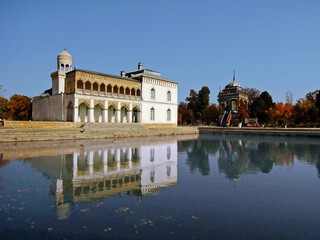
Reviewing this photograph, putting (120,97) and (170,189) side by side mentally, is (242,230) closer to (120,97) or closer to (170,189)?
(170,189)

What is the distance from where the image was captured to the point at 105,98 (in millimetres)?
31656

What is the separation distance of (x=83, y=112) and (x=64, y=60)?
24.9 feet

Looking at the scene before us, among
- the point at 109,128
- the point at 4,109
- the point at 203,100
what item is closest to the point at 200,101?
the point at 203,100

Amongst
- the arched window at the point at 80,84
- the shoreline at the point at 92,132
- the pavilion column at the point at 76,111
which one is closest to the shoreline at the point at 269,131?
the shoreline at the point at 92,132

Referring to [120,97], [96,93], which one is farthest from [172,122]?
[96,93]

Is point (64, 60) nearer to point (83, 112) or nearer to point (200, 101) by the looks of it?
point (83, 112)

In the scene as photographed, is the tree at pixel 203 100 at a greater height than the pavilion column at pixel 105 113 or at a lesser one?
greater

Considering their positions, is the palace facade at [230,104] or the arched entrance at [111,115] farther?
the palace facade at [230,104]

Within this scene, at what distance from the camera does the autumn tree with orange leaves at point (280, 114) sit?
42.8 m

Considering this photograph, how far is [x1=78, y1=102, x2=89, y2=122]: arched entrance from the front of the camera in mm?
30531

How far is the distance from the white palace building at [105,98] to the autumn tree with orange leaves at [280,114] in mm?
18819

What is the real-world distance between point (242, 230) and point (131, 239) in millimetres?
2043

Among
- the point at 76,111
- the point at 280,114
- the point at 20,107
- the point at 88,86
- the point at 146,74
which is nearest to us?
the point at 76,111

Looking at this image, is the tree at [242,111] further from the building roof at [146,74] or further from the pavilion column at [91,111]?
the pavilion column at [91,111]
